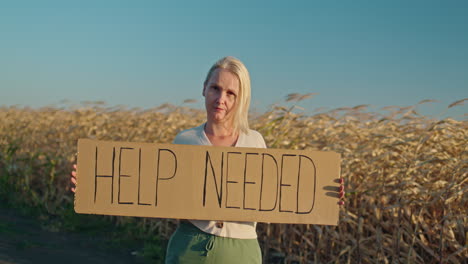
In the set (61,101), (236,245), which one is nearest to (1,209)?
(61,101)

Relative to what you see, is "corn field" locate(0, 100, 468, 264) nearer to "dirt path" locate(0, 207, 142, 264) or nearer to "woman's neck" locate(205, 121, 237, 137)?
"dirt path" locate(0, 207, 142, 264)

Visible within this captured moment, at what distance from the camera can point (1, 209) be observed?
5762 millimetres

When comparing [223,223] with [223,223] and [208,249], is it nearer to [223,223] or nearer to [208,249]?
[223,223]

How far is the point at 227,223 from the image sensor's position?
77.3 inches

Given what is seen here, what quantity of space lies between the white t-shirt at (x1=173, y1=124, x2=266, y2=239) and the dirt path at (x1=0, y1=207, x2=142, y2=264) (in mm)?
2304

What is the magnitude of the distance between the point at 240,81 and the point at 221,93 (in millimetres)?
100

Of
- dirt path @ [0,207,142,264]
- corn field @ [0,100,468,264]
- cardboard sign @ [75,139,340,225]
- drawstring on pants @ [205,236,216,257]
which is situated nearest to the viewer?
drawstring on pants @ [205,236,216,257]

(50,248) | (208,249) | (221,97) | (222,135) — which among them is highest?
(221,97)

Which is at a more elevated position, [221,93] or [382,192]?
[221,93]

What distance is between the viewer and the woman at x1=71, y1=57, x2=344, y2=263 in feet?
6.12

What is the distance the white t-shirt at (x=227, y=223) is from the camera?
6.33 ft

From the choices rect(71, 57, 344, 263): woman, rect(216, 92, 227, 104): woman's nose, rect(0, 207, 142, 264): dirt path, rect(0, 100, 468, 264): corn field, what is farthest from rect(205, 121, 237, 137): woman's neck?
rect(0, 207, 142, 264): dirt path

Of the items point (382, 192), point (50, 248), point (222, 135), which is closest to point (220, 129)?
point (222, 135)

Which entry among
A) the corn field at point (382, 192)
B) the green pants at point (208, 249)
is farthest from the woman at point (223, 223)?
the corn field at point (382, 192)
